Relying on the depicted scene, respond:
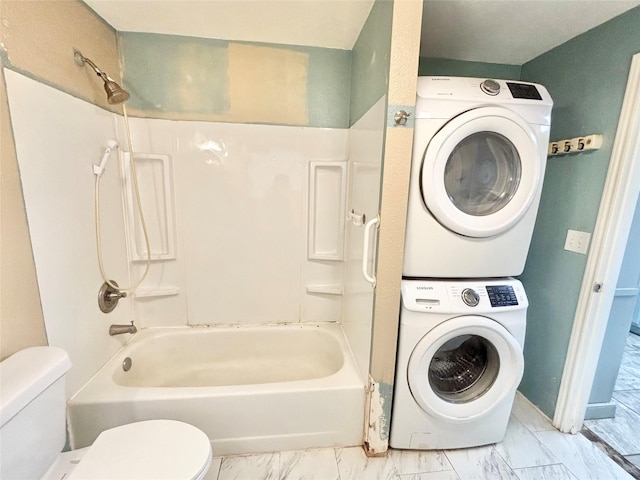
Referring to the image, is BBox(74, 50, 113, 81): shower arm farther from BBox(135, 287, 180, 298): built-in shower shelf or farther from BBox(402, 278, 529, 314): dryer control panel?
BBox(402, 278, 529, 314): dryer control panel

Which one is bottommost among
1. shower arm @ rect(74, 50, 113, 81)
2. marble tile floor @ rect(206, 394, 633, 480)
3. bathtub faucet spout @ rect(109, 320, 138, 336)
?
marble tile floor @ rect(206, 394, 633, 480)

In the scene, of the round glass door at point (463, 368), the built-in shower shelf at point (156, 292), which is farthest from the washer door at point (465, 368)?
the built-in shower shelf at point (156, 292)

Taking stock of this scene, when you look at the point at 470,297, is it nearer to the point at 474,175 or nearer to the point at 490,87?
the point at 474,175

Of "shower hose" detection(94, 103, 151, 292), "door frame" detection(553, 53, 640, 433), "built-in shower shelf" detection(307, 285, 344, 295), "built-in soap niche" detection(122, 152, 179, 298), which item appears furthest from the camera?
"built-in shower shelf" detection(307, 285, 344, 295)

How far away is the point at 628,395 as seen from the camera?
203 cm

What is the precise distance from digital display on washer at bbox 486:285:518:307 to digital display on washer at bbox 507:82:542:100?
2.89ft

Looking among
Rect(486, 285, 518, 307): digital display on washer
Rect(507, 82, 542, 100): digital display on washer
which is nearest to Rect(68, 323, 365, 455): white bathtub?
Rect(486, 285, 518, 307): digital display on washer

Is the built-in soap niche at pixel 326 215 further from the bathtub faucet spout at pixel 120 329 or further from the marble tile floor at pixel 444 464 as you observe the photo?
the bathtub faucet spout at pixel 120 329

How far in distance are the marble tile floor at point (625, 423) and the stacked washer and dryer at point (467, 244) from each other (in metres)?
0.65

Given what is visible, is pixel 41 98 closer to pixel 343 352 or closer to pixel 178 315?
pixel 178 315

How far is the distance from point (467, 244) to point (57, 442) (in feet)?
5.94

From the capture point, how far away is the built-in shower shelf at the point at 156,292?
194 cm

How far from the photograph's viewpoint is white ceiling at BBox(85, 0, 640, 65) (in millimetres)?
1380

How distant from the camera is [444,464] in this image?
1.49 m
